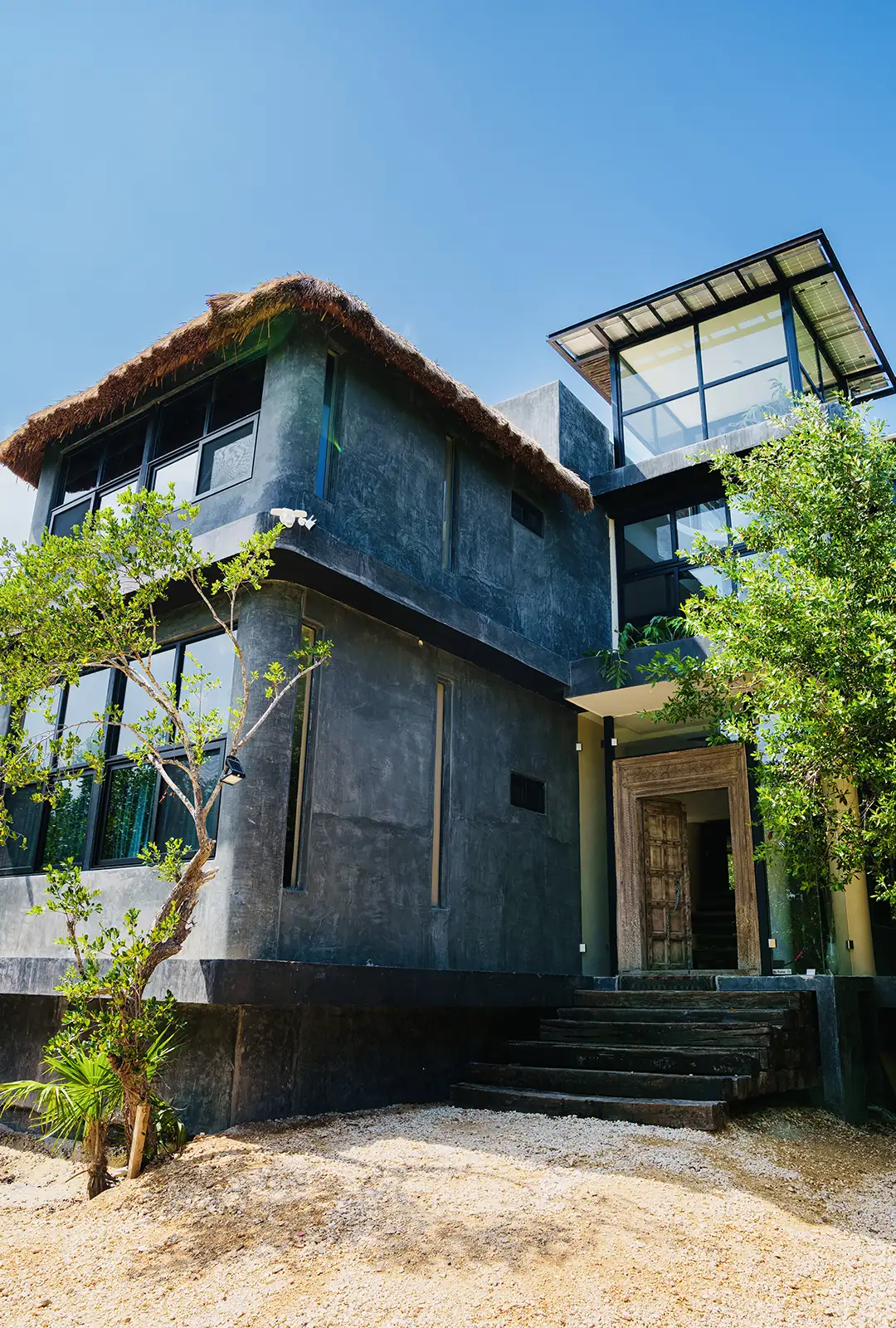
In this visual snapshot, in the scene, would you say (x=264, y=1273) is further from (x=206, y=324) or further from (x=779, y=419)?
(x=779, y=419)

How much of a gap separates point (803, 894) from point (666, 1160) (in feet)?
14.6

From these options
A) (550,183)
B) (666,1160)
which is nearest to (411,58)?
(550,183)

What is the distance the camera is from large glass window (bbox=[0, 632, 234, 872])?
6.66 m

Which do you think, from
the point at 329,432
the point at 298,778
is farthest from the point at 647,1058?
the point at 329,432

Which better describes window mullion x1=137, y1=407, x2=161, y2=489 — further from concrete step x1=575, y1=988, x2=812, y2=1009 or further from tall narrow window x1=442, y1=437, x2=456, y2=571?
concrete step x1=575, y1=988, x2=812, y2=1009

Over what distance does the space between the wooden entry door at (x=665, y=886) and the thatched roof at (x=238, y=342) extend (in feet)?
12.5

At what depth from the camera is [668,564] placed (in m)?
10.4

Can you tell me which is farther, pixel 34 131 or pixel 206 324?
pixel 34 131

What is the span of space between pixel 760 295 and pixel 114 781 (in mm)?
8373

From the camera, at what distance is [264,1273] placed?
367 cm

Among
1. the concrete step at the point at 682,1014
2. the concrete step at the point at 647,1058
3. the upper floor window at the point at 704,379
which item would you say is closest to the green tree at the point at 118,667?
the concrete step at the point at 647,1058

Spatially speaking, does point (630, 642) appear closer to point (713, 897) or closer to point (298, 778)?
point (298, 778)

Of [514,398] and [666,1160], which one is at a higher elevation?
[514,398]

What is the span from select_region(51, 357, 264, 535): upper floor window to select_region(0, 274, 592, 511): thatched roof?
276mm
